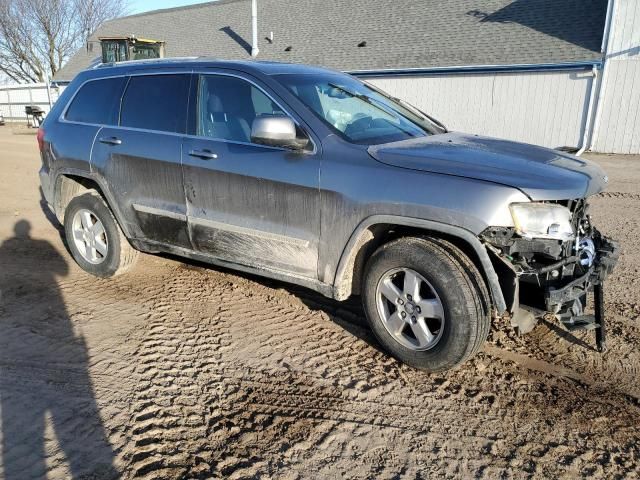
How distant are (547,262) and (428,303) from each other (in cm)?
75

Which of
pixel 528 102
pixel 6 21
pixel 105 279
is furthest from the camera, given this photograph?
pixel 6 21

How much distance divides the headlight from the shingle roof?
15261 millimetres

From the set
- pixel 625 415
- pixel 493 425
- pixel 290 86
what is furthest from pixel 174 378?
pixel 625 415

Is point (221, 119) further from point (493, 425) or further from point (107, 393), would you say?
point (493, 425)

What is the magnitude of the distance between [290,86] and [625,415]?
3086 mm

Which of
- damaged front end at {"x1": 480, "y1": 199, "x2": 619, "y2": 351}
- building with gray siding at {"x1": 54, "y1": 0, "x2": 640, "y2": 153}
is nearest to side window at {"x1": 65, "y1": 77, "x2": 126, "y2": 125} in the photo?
damaged front end at {"x1": 480, "y1": 199, "x2": 619, "y2": 351}

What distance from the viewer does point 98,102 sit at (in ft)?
16.3

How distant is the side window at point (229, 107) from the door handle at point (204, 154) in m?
0.15

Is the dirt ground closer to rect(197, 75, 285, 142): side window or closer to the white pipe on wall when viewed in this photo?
rect(197, 75, 285, 142): side window

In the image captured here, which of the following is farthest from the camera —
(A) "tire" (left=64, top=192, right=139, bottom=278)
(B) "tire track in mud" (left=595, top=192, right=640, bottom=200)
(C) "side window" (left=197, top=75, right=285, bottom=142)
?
(B) "tire track in mud" (left=595, top=192, right=640, bottom=200)

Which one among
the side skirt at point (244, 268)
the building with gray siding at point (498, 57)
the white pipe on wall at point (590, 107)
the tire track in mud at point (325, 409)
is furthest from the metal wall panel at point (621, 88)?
the side skirt at point (244, 268)

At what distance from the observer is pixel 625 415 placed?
3.01 m

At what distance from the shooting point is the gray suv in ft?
10.0

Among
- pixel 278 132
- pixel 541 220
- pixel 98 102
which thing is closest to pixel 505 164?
pixel 541 220
